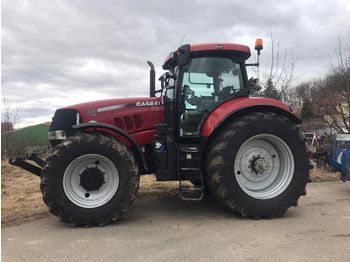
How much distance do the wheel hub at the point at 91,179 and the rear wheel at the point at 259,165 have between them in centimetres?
153

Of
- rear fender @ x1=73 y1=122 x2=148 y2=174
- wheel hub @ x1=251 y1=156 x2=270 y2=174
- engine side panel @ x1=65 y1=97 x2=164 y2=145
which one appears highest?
engine side panel @ x1=65 y1=97 x2=164 y2=145

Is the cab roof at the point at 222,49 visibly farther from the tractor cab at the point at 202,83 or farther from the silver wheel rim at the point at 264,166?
the silver wheel rim at the point at 264,166

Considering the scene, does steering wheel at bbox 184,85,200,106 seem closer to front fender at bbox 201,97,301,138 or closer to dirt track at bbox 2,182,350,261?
front fender at bbox 201,97,301,138

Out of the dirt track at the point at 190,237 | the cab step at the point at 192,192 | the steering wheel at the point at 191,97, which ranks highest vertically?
the steering wheel at the point at 191,97

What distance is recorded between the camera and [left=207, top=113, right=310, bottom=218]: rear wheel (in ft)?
18.2

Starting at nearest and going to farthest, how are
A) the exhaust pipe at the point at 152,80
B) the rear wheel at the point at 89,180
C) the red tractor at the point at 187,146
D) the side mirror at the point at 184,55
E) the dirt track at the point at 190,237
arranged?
the dirt track at the point at 190,237, the rear wheel at the point at 89,180, the red tractor at the point at 187,146, the side mirror at the point at 184,55, the exhaust pipe at the point at 152,80

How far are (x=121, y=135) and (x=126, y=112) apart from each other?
43 cm

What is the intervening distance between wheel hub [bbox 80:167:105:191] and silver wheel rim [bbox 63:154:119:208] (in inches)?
1.0

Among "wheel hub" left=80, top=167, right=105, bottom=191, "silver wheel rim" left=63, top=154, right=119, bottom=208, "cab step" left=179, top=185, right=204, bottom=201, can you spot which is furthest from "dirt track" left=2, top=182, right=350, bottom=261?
"wheel hub" left=80, top=167, right=105, bottom=191

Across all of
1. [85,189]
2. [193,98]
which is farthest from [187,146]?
[85,189]

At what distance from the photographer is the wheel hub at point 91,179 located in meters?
5.39

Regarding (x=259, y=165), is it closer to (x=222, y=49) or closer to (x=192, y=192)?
(x=192, y=192)

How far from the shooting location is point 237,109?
5.64 m

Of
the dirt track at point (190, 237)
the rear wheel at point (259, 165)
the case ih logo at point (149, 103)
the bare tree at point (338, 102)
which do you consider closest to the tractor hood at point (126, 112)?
the case ih logo at point (149, 103)
